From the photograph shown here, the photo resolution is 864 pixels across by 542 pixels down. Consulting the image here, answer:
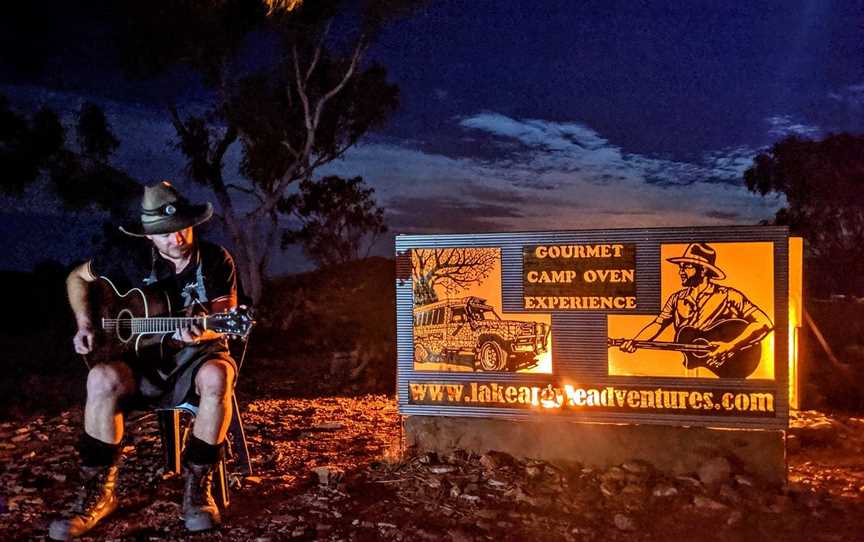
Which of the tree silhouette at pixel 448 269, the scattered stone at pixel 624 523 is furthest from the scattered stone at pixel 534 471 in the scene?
the tree silhouette at pixel 448 269

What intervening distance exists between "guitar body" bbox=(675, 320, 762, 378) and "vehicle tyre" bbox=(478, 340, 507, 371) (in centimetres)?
135

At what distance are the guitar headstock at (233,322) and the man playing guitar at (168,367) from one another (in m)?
0.09

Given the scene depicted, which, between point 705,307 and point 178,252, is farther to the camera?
point 705,307

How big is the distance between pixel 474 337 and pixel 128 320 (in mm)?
2630

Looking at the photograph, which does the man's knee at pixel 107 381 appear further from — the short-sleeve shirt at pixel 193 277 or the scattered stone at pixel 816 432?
the scattered stone at pixel 816 432

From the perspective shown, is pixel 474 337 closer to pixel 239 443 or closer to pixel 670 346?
pixel 670 346

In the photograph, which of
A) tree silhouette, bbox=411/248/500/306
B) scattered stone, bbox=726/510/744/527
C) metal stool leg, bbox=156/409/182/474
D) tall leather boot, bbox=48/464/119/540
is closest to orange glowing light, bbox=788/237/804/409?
scattered stone, bbox=726/510/744/527

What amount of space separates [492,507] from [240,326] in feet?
6.77

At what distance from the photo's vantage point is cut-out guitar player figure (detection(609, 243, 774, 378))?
5645 mm

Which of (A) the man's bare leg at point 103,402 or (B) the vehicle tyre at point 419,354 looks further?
(B) the vehicle tyre at point 419,354

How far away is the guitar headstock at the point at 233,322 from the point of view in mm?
4910

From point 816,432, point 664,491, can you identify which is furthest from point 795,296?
point 664,491

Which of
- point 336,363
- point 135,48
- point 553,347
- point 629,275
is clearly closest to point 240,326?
point 553,347

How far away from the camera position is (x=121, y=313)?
202 inches
